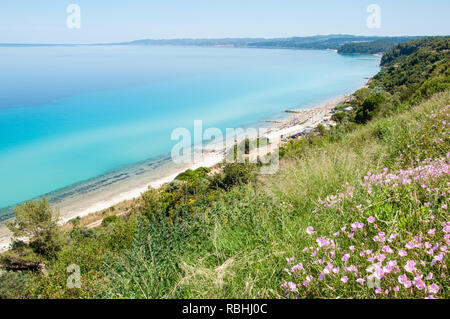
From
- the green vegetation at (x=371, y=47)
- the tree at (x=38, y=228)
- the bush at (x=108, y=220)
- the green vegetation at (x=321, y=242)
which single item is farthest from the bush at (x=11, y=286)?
the green vegetation at (x=371, y=47)

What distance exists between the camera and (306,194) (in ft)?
10.7

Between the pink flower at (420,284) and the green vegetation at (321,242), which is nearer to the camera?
the pink flower at (420,284)

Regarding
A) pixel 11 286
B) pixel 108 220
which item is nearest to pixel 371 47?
pixel 108 220

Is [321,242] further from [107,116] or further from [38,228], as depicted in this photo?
[107,116]

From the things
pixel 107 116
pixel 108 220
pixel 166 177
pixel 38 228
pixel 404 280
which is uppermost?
pixel 107 116

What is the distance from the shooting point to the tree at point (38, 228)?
15523mm

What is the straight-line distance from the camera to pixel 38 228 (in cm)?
1650

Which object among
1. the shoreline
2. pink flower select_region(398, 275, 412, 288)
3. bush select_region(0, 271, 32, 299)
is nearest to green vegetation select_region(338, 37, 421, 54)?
the shoreline

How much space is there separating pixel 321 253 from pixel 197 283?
0.87 metres

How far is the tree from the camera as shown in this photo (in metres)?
15.5

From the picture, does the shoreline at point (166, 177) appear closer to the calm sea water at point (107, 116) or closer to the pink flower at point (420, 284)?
the calm sea water at point (107, 116)
